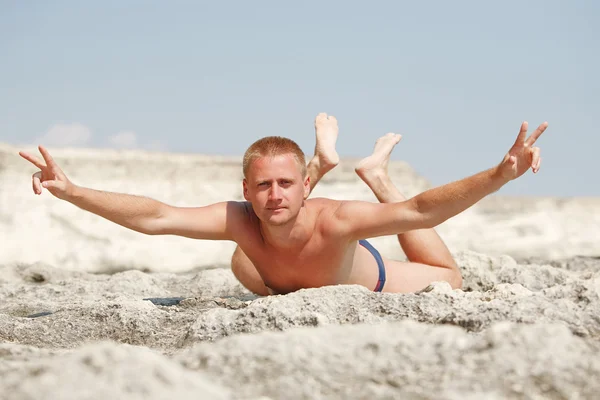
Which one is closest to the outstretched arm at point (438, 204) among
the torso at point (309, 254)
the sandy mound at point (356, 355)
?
the torso at point (309, 254)

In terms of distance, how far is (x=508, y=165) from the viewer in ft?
10.7

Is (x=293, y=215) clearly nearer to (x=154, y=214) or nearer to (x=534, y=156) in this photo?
(x=154, y=214)


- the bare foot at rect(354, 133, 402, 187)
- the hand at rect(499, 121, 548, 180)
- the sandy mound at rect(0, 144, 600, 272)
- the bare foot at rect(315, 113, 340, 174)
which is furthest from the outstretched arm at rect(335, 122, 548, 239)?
the sandy mound at rect(0, 144, 600, 272)

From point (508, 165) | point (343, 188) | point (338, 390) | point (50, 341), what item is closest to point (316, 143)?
point (508, 165)

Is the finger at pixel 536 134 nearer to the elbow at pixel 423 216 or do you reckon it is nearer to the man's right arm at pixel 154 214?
the elbow at pixel 423 216

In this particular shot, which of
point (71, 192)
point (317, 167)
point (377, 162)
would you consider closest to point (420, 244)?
point (377, 162)

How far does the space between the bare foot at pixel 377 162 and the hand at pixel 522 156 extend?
1819 millimetres

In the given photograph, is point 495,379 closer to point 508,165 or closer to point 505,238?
point 508,165

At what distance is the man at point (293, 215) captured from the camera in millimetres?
3420

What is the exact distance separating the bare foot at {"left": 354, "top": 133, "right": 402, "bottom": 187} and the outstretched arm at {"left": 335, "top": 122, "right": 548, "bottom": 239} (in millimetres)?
1242

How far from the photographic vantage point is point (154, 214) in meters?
3.79

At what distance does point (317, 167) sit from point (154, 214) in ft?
4.74

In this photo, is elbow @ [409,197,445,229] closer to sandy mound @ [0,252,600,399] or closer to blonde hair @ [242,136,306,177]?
sandy mound @ [0,252,600,399]

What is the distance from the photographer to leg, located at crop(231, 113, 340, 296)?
4.61m
